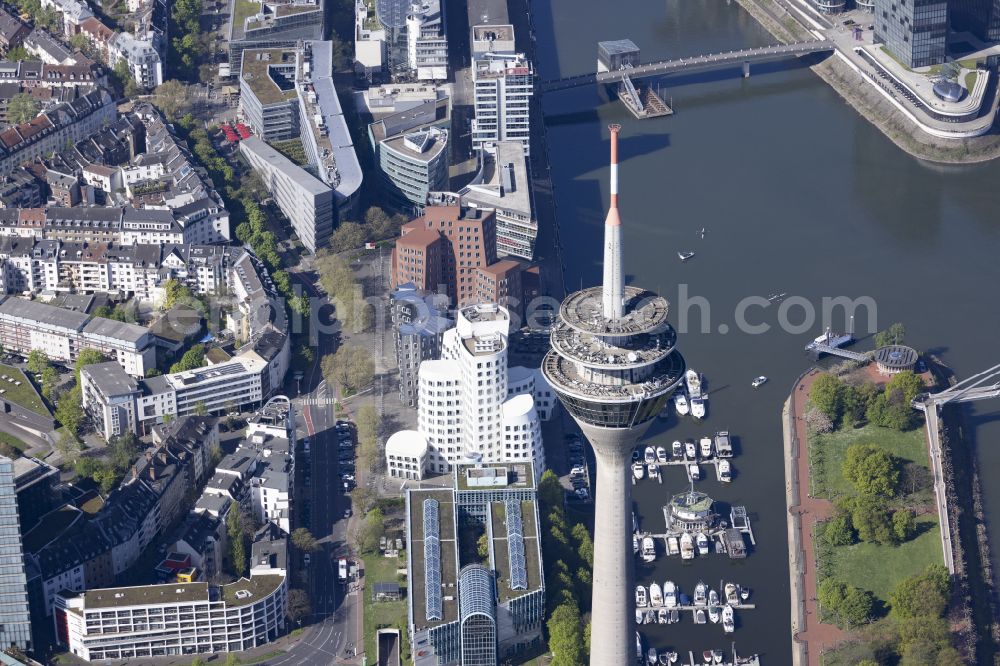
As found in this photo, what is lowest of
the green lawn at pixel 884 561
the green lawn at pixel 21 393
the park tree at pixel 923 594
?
the park tree at pixel 923 594

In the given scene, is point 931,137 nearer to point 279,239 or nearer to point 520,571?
point 279,239

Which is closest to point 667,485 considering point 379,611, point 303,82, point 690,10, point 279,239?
point 379,611

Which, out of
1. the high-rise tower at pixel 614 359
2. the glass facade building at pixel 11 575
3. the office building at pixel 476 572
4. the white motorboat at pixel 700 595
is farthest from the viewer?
the white motorboat at pixel 700 595

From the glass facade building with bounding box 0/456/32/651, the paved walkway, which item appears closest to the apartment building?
the glass facade building with bounding box 0/456/32/651

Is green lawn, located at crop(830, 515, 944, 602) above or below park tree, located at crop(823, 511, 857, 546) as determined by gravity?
below

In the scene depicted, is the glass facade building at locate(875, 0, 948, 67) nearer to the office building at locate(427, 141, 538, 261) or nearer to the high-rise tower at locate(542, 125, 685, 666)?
the office building at locate(427, 141, 538, 261)

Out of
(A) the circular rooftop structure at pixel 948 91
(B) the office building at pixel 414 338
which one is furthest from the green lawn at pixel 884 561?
(A) the circular rooftop structure at pixel 948 91

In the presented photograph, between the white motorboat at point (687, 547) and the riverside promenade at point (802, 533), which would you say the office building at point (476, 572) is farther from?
the riverside promenade at point (802, 533)

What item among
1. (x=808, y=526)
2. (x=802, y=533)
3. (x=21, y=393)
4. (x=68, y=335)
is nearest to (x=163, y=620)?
(x=21, y=393)
